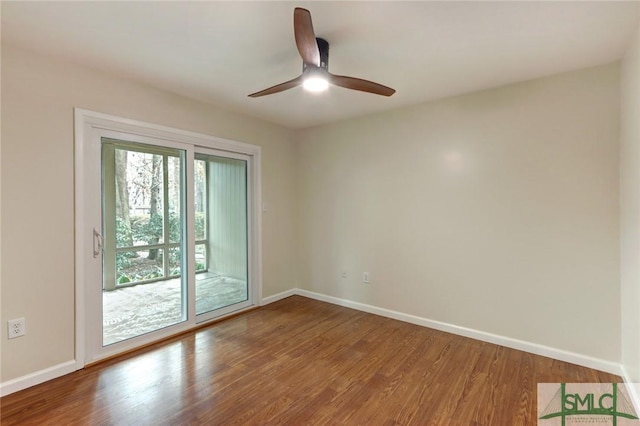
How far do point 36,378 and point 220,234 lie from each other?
1.93m

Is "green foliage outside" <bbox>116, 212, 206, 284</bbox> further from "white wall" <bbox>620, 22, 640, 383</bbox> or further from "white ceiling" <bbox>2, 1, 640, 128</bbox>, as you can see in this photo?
"white wall" <bbox>620, 22, 640, 383</bbox>

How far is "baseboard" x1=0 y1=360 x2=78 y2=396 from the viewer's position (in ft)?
6.61

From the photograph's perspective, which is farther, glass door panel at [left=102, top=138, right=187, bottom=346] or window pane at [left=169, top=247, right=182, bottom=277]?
window pane at [left=169, top=247, right=182, bottom=277]

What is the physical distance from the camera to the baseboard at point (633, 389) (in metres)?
1.88

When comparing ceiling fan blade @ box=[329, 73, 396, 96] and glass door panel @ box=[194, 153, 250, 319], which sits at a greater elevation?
ceiling fan blade @ box=[329, 73, 396, 96]

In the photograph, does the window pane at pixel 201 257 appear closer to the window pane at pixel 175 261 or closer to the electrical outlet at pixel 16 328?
the window pane at pixel 175 261

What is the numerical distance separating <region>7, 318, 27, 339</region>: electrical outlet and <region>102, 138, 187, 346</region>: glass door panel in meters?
0.51

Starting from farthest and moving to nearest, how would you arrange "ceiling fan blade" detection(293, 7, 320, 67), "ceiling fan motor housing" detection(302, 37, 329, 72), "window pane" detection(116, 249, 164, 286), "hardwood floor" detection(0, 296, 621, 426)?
1. "window pane" detection(116, 249, 164, 286)
2. "ceiling fan motor housing" detection(302, 37, 329, 72)
3. "hardwood floor" detection(0, 296, 621, 426)
4. "ceiling fan blade" detection(293, 7, 320, 67)

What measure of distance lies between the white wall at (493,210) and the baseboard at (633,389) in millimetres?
189

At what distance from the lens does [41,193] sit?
217 centimetres

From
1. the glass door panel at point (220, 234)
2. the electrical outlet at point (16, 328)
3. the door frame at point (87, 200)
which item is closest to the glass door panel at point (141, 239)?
the door frame at point (87, 200)

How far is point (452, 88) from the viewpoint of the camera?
9.17ft

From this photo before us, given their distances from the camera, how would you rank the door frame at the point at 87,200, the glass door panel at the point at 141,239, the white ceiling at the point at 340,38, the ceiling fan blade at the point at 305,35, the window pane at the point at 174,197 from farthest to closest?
1. the window pane at the point at 174,197
2. the glass door panel at the point at 141,239
3. the door frame at the point at 87,200
4. the white ceiling at the point at 340,38
5. the ceiling fan blade at the point at 305,35

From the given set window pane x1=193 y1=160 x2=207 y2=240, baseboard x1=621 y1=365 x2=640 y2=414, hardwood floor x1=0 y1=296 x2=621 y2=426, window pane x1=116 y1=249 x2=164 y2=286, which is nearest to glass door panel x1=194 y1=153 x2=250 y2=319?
window pane x1=193 y1=160 x2=207 y2=240
